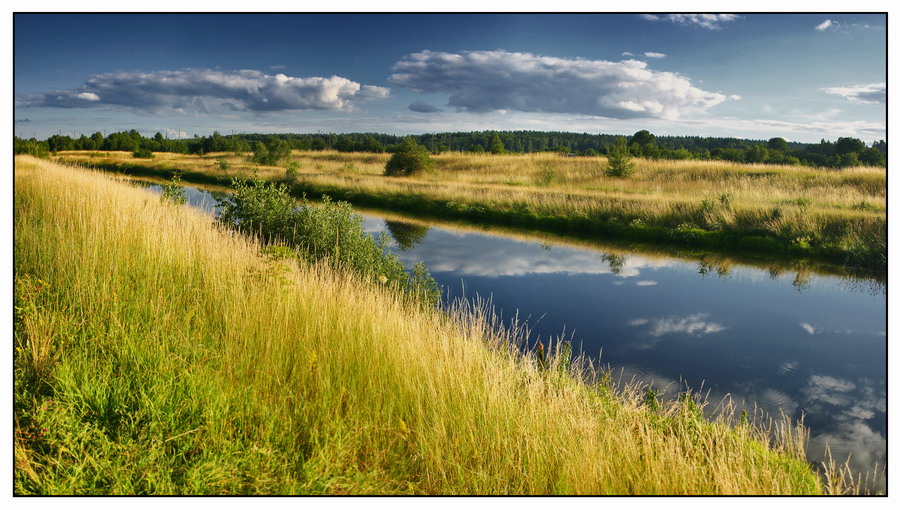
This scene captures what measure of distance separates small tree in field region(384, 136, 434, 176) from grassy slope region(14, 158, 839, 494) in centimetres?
3426

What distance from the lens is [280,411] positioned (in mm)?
3721

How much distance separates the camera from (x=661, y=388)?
297 inches

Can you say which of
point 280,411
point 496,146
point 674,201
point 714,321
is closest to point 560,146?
point 496,146

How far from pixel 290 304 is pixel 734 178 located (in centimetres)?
3127

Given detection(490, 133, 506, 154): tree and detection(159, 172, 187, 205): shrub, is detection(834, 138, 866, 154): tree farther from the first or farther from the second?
detection(159, 172, 187, 205): shrub

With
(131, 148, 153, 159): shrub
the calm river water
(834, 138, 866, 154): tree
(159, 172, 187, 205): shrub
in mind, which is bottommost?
the calm river water

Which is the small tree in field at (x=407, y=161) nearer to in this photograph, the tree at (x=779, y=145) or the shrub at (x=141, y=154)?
the shrub at (x=141, y=154)

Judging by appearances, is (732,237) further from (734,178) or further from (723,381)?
(734,178)

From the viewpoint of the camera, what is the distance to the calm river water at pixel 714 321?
733 centimetres

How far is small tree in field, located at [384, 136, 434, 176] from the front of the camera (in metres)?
39.3

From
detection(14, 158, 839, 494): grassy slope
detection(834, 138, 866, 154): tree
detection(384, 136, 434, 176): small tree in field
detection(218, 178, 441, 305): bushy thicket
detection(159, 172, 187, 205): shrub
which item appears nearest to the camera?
detection(14, 158, 839, 494): grassy slope

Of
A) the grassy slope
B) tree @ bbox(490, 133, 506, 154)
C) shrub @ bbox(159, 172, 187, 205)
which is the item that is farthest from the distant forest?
the grassy slope

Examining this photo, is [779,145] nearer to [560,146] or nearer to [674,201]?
[560,146]

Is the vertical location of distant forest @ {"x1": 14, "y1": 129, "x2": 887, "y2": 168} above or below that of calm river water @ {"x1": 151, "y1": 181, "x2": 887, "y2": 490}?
above
